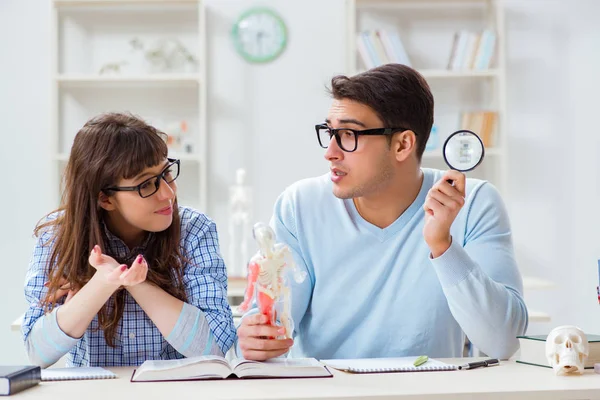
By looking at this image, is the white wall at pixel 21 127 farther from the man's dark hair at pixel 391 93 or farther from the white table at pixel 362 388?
the white table at pixel 362 388

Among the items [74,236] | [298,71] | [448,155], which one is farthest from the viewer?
[298,71]

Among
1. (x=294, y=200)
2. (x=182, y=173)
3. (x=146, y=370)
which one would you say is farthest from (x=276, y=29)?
(x=146, y=370)

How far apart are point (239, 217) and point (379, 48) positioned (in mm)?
1124

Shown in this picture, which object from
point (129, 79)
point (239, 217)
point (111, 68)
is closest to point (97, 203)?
point (239, 217)

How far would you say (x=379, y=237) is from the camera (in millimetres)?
2057

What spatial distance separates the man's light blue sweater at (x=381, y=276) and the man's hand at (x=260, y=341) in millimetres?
384

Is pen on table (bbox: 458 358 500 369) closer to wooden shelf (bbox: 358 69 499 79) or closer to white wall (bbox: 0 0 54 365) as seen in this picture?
wooden shelf (bbox: 358 69 499 79)

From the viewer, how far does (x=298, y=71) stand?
14.0 ft

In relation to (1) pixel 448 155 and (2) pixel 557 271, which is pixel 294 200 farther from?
(2) pixel 557 271

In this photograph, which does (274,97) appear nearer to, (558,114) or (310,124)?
(310,124)

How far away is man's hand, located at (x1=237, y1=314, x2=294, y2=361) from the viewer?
1.64m

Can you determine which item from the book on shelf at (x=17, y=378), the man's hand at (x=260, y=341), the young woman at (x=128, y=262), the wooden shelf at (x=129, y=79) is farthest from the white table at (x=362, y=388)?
the wooden shelf at (x=129, y=79)

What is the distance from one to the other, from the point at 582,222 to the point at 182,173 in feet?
7.14

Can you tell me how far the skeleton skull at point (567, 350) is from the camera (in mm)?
1548
